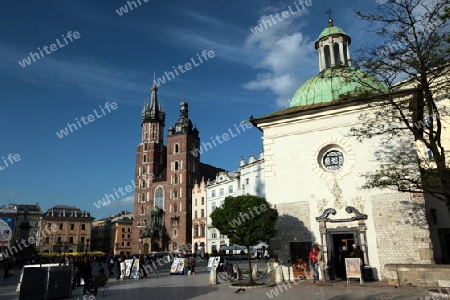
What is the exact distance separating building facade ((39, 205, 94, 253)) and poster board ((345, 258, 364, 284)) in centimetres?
8688

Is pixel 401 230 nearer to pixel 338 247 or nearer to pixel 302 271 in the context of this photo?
pixel 338 247

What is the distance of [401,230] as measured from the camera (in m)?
16.4

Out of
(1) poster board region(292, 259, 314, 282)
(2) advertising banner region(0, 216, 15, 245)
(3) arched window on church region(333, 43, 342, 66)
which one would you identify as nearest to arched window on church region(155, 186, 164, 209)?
(2) advertising banner region(0, 216, 15, 245)

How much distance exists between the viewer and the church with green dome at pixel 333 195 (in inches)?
643

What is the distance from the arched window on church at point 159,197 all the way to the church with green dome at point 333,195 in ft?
211

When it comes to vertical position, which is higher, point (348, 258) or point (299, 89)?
point (299, 89)

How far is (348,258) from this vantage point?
1588 cm

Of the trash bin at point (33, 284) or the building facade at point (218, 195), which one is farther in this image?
the building facade at point (218, 195)

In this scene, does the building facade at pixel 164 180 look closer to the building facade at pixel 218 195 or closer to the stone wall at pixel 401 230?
the building facade at pixel 218 195

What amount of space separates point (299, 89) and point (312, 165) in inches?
222

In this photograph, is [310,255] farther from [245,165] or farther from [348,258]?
[245,165]

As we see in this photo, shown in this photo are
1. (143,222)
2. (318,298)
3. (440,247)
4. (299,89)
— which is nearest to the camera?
(318,298)

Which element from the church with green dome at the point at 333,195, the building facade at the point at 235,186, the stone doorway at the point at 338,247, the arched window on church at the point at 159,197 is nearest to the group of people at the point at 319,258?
the stone doorway at the point at 338,247

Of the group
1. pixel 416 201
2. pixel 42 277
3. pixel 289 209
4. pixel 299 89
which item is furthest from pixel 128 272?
pixel 416 201
